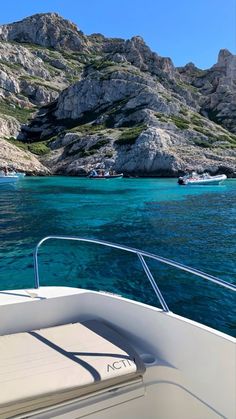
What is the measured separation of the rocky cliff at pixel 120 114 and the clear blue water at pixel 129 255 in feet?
196

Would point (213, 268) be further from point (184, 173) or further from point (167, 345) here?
point (184, 173)

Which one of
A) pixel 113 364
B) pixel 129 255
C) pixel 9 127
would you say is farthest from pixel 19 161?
pixel 113 364

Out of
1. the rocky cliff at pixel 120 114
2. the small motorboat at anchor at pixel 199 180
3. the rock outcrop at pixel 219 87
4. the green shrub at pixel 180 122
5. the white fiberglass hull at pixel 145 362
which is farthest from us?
the rock outcrop at pixel 219 87

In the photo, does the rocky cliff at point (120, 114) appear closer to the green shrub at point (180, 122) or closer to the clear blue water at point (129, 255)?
the green shrub at point (180, 122)

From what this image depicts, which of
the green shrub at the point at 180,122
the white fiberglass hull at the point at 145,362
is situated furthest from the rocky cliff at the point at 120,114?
the white fiberglass hull at the point at 145,362

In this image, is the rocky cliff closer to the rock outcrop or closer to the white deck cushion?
the rock outcrop

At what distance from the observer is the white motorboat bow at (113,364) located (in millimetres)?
3699

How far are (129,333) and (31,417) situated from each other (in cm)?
186

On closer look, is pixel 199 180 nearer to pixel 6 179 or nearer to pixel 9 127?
pixel 6 179

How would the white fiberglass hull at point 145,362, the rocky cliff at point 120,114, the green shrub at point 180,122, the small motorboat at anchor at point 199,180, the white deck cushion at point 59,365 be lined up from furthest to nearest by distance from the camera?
the green shrub at point 180,122 → the rocky cliff at point 120,114 → the small motorboat at anchor at point 199,180 → the white fiberglass hull at point 145,362 → the white deck cushion at point 59,365

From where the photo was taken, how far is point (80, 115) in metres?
130

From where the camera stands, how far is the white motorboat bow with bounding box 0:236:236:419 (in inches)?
146

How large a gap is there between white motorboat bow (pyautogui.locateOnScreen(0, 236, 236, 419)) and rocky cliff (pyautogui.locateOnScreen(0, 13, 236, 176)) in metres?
82.3

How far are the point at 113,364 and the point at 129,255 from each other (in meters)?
11.9
